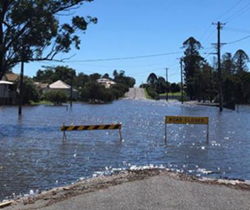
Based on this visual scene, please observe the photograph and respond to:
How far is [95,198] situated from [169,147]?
12033mm

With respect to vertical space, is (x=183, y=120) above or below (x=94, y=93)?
below

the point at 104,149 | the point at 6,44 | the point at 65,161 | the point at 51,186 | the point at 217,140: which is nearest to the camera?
the point at 51,186

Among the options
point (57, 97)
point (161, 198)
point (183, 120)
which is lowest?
point (161, 198)

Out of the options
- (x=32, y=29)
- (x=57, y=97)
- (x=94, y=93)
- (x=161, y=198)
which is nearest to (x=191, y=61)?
(x=94, y=93)

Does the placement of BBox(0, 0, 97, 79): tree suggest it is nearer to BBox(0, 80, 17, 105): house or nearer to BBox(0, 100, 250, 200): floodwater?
BBox(0, 100, 250, 200): floodwater

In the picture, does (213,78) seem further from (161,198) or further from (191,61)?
(161,198)

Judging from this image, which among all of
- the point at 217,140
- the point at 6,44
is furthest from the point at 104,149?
the point at 6,44

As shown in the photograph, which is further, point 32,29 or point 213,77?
point 213,77

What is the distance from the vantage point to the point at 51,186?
11.6 metres

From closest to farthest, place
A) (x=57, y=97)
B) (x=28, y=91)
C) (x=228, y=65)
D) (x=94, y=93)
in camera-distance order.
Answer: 1. (x=28, y=91)
2. (x=57, y=97)
3. (x=94, y=93)
4. (x=228, y=65)

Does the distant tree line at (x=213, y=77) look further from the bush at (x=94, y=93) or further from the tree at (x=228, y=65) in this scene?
the bush at (x=94, y=93)

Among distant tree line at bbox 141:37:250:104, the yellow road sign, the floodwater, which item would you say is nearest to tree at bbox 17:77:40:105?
distant tree line at bbox 141:37:250:104

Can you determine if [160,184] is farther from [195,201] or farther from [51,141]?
[51,141]

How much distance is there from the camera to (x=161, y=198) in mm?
8711
